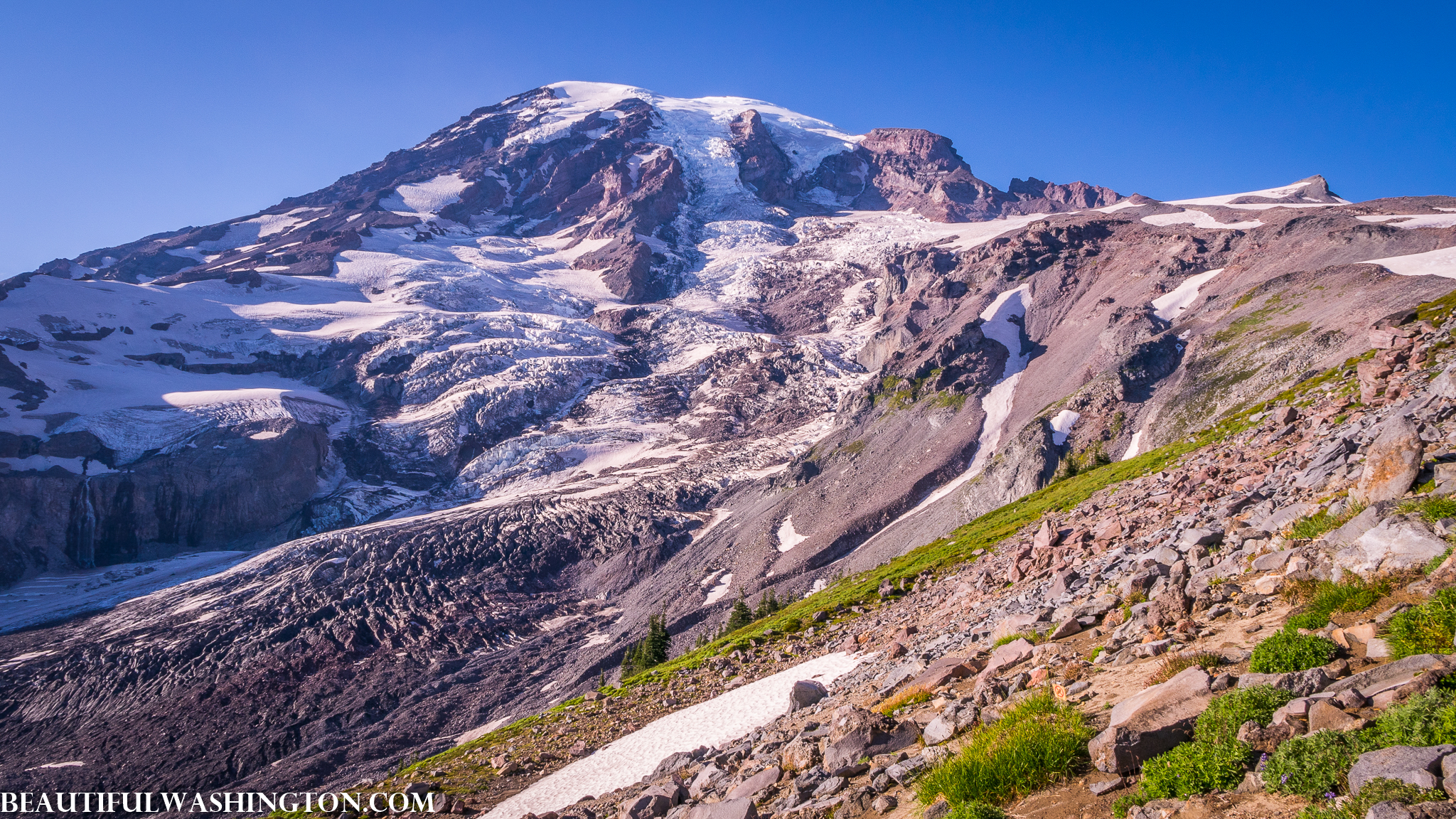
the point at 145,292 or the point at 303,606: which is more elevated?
the point at 145,292

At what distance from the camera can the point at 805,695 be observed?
19344 mm

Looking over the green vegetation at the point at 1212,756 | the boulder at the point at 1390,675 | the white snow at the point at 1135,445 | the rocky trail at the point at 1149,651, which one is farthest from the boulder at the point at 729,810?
the white snow at the point at 1135,445

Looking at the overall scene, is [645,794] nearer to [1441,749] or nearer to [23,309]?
[1441,749]

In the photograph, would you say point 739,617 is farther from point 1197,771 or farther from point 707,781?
point 1197,771

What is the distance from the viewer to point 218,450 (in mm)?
129625

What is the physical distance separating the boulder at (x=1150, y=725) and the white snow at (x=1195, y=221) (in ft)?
528

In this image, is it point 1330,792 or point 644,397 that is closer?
point 1330,792

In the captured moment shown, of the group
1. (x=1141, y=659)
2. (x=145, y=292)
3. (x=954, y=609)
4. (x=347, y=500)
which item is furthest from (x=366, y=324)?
(x=1141, y=659)

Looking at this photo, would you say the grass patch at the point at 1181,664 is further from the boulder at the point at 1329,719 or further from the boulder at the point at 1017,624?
the boulder at the point at 1017,624

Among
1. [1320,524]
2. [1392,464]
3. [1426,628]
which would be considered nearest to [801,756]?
[1426,628]

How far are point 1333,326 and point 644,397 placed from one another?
123567mm

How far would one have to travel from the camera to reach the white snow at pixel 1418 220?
111 m

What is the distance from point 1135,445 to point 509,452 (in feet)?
364

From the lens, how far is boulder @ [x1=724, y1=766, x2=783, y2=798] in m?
11.0
